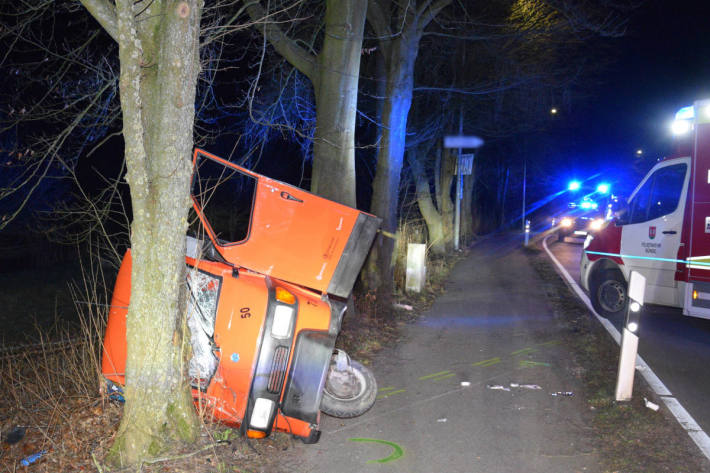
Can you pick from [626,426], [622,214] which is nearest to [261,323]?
[626,426]

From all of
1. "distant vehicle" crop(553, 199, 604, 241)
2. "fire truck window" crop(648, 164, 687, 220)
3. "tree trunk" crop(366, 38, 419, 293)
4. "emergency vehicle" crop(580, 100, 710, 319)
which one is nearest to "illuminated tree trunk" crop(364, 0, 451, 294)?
"tree trunk" crop(366, 38, 419, 293)

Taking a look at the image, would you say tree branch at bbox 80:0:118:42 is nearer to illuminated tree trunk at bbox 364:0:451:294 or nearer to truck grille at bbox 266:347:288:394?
truck grille at bbox 266:347:288:394

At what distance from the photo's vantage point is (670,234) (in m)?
9.11

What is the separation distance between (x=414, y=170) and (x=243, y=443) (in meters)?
18.0

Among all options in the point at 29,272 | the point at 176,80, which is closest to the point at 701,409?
the point at 176,80

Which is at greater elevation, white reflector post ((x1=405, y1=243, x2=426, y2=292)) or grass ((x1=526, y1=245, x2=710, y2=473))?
white reflector post ((x1=405, y1=243, x2=426, y2=292))

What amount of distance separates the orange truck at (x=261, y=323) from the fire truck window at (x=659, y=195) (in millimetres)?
6231

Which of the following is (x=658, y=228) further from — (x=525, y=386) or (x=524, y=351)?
(x=525, y=386)

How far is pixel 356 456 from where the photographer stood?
196 inches

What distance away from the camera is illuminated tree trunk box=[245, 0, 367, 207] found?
9648mm

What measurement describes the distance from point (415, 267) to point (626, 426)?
7916 mm

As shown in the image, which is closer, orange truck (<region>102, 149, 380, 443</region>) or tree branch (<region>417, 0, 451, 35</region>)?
orange truck (<region>102, 149, 380, 443</region>)

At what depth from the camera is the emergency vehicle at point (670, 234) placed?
8617 mm

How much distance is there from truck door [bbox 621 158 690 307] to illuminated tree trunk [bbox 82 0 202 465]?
7.77 meters
